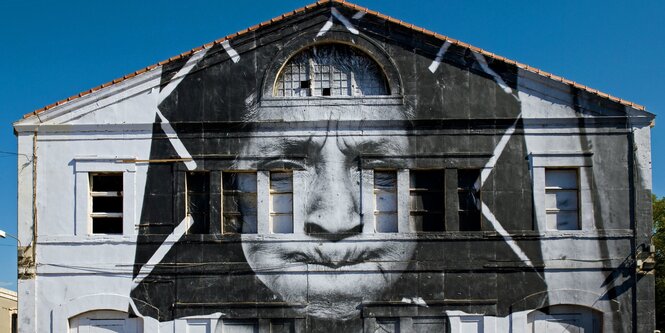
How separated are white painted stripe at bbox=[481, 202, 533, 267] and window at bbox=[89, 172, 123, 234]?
340 inches

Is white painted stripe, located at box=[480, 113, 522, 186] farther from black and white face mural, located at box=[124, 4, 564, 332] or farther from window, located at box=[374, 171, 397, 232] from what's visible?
window, located at box=[374, 171, 397, 232]

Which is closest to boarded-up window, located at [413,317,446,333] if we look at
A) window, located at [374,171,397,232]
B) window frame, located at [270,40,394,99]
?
window, located at [374,171,397,232]

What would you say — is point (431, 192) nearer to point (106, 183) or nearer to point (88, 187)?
point (106, 183)

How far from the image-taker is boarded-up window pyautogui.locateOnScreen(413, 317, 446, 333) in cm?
1569

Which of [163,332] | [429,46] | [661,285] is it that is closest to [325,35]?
[429,46]

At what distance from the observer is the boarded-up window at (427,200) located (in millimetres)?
16016

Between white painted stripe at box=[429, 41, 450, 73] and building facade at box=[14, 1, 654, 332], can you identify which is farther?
white painted stripe at box=[429, 41, 450, 73]

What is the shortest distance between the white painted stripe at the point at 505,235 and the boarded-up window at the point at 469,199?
0.62 feet

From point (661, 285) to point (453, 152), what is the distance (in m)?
21.2

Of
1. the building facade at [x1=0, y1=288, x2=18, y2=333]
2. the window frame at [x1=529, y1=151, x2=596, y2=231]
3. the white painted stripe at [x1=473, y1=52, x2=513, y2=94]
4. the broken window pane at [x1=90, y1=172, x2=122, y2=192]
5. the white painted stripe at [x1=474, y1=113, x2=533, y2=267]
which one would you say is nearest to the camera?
the white painted stripe at [x1=474, y1=113, x2=533, y2=267]

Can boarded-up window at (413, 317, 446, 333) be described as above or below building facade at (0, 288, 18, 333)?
above

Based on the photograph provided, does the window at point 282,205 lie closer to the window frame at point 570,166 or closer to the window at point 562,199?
the window frame at point 570,166

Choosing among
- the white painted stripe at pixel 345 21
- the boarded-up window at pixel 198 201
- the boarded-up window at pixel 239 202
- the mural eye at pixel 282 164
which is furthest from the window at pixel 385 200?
the boarded-up window at pixel 198 201

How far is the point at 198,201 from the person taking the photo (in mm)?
16156
